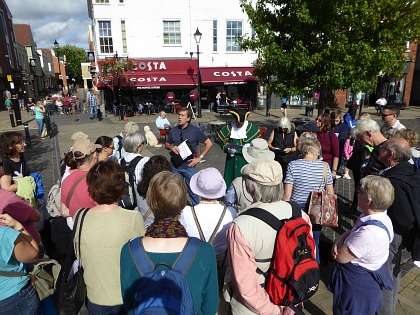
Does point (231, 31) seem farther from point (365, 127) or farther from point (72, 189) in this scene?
point (72, 189)

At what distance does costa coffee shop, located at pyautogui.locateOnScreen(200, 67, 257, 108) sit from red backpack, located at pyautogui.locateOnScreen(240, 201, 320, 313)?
20.2 metres

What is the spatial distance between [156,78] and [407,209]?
2054 cm

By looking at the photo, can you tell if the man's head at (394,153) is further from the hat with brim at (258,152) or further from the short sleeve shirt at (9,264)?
the short sleeve shirt at (9,264)

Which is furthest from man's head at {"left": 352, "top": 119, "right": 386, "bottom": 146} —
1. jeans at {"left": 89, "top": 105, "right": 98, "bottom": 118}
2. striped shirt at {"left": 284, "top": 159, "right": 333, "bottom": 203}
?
jeans at {"left": 89, "top": 105, "right": 98, "bottom": 118}

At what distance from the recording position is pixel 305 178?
3.41m

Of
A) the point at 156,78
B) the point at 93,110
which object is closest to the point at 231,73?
the point at 156,78

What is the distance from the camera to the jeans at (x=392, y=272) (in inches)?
105

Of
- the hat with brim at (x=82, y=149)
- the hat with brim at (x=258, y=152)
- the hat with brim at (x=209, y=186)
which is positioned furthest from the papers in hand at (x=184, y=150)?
the hat with brim at (x=209, y=186)

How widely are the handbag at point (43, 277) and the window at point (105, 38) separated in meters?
21.8

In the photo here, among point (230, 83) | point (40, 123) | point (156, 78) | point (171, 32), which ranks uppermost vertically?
point (171, 32)

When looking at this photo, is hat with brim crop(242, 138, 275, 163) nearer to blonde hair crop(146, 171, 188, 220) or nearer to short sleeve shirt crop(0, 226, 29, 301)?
blonde hair crop(146, 171, 188, 220)

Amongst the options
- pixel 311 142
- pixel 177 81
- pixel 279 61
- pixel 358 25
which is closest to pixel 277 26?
pixel 279 61

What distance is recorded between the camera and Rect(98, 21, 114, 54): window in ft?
68.2

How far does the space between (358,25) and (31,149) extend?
11910 mm
